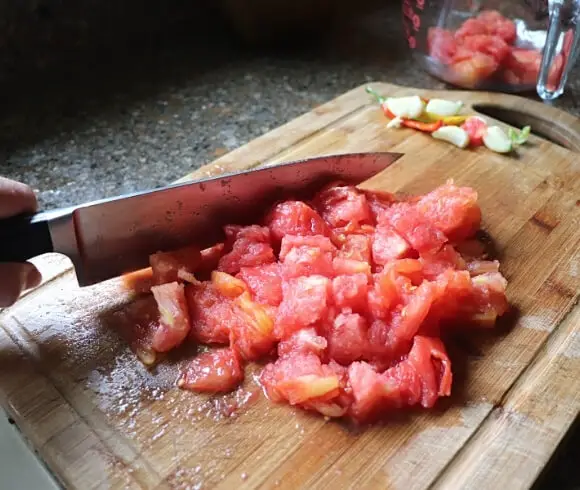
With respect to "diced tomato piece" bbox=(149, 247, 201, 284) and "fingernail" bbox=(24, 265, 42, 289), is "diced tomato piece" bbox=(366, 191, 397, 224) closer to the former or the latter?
"diced tomato piece" bbox=(149, 247, 201, 284)

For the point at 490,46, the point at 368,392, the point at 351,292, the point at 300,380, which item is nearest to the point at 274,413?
the point at 300,380

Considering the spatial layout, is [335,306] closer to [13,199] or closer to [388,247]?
[388,247]

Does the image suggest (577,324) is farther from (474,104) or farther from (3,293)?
(3,293)

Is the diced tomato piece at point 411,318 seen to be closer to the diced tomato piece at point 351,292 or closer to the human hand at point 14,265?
the diced tomato piece at point 351,292

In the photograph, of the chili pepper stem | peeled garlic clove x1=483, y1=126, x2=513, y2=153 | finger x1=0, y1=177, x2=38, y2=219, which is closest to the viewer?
finger x1=0, y1=177, x2=38, y2=219

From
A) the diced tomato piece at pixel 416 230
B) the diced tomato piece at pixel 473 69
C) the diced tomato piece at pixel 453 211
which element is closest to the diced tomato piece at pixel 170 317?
the diced tomato piece at pixel 416 230

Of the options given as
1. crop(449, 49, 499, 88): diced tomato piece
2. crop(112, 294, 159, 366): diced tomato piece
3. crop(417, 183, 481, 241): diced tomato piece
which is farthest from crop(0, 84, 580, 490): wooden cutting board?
crop(449, 49, 499, 88): diced tomato piece

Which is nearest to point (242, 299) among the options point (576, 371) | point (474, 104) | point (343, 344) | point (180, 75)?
point (343, 344)
